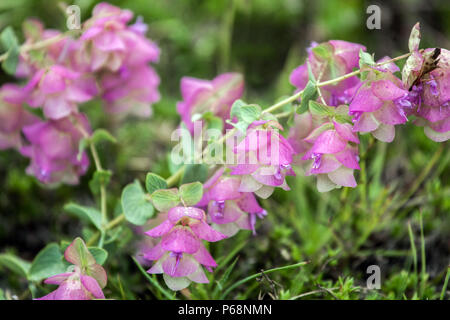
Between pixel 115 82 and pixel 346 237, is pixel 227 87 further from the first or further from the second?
pixel 346 237

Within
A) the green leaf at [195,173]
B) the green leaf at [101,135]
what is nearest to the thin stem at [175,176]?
the green leaf at [195,173]

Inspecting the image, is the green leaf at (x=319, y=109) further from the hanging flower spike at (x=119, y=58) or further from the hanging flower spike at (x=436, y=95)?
the hanging flower spike at (x=119, y=58)

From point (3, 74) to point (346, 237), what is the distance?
1.12 metres

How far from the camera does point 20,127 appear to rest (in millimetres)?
1086

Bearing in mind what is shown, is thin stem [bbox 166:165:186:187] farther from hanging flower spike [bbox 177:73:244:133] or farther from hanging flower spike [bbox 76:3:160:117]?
hanging flower spike [bbox 76:3:160:117]

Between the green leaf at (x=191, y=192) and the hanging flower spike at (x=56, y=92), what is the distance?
0.32 meters

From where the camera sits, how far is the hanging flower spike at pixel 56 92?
965mm

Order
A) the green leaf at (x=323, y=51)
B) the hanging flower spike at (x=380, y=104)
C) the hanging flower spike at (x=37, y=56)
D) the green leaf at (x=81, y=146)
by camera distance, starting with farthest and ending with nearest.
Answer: the hanging flower spike at (x=37, y=56) → the green leaf at (x=81, y=146) → the green leaf at (x=323, y=51) → the hanging flower spike at (x=380, y=104)

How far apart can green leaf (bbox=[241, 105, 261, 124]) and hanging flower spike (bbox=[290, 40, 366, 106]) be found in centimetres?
13

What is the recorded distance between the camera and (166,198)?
81cm

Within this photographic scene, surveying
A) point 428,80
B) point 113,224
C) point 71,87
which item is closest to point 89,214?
point 113,224

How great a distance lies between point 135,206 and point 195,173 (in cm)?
13

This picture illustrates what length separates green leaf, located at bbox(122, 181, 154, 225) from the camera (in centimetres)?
88

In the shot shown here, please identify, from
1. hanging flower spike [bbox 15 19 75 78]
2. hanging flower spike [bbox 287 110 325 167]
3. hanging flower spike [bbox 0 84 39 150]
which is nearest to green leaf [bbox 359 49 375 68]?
hanging flower spike [bbox 287 110 325 167]
